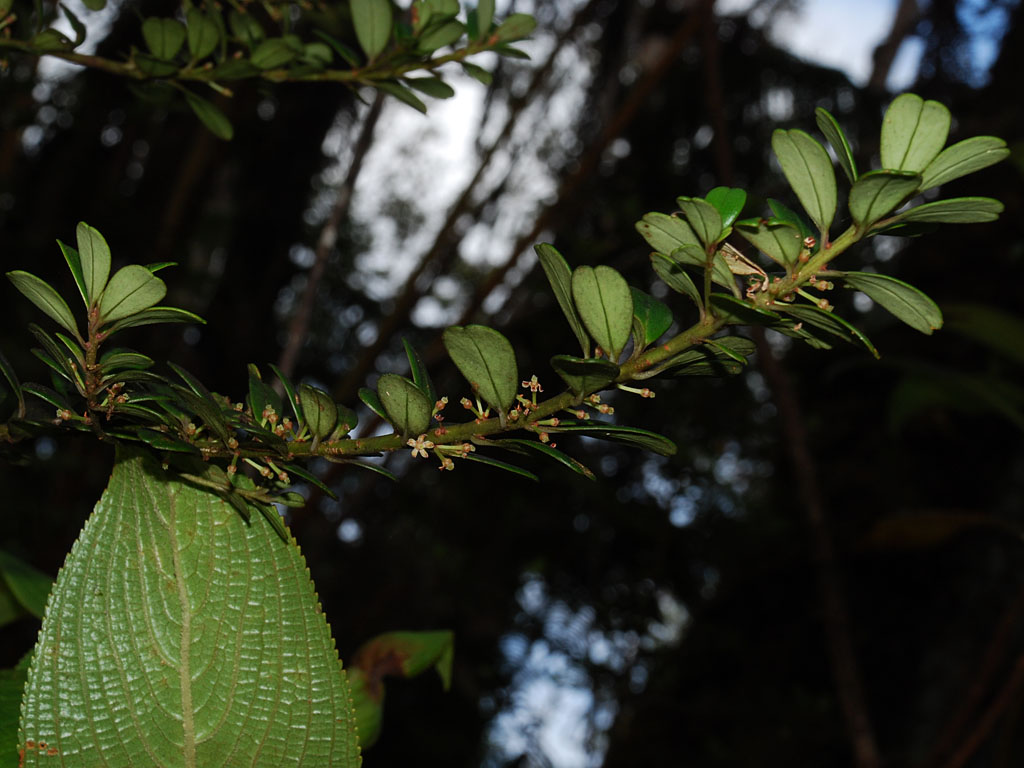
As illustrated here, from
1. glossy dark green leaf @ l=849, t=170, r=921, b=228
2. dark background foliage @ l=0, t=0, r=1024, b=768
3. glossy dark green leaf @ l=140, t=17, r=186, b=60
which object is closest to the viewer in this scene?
glossy dark green leaf @ l=849, t=170, r=921, b=228

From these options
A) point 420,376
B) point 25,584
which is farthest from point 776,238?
point 25,584

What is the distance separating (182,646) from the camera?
321 mm

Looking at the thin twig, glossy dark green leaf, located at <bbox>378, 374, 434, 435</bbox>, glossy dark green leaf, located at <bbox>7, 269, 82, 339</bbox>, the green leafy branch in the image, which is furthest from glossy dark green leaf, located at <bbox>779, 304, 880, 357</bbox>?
the thin twig

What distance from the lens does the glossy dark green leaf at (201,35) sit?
46cm

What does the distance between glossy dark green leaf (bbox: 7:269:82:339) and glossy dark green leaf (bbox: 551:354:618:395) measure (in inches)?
6.1

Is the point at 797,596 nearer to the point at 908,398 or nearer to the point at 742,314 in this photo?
the point at 908,398

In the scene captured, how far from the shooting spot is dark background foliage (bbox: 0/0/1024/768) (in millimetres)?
1719

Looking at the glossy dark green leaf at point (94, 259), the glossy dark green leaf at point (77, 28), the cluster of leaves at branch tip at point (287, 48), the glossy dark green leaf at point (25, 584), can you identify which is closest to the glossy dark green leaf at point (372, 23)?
the cluster of leaves at branch tip at point (287, 48)

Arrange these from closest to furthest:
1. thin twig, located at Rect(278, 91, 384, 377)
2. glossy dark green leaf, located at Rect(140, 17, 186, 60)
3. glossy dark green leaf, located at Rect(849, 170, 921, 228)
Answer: glossy dark green leaf, located at Rect(849, 170, 921, 228)
glossy dark green leaf, located at Rect(140, 17, 186, 60)
thin twig, located at Rect(278, 91, 384, 377)

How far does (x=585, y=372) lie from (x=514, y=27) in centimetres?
33

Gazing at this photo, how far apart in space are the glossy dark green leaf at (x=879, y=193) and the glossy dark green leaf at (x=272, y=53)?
1.17 ft

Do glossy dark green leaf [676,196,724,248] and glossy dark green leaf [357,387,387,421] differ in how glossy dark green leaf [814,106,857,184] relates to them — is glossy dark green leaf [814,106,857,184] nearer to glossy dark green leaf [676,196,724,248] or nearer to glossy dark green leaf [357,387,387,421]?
glossy dark green leaf [676,196,724,248]

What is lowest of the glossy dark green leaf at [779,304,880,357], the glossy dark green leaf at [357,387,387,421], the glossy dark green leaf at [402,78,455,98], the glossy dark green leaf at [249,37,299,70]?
the glossy dark green leaf at [357,387,387,421]

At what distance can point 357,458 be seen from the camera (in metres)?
0.31
